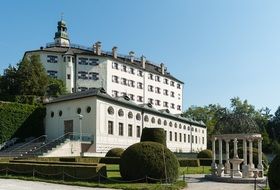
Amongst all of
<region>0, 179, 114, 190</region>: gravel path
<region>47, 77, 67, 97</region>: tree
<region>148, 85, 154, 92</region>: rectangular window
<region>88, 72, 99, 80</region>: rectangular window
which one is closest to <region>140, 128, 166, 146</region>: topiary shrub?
<region>0, 179, 114, 190</region>: gravel path

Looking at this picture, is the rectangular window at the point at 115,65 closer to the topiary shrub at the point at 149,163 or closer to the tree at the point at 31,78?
the tree at the point at 31,78

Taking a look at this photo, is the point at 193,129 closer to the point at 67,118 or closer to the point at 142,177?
the point at 67,118

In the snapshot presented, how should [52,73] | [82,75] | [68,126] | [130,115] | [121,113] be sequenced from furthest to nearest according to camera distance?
[82,75] → [52,73] → [130,115] → [121,113] → [68,126]

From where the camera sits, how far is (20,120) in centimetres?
5166

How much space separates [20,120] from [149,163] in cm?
3373

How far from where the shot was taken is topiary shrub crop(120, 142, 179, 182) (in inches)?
864

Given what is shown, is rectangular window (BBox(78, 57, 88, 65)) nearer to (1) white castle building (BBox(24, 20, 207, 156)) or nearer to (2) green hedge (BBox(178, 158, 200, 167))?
(1) white castle building (BBox(24, 20, 207, 156))

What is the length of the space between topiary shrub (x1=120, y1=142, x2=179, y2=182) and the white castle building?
2381cm

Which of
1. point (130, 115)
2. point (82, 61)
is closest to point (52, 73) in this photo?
point (82, 61)

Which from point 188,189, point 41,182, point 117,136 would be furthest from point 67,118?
point 188,189

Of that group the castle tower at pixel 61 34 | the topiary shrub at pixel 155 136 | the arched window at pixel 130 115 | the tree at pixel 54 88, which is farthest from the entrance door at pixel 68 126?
the castle tower at pixel 61 34

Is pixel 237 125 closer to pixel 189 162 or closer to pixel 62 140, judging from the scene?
pixel 189 162

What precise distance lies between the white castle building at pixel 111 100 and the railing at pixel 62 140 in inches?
10.1

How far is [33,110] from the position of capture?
53250 mm
